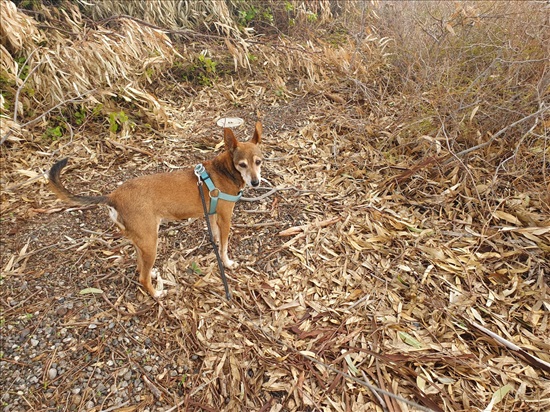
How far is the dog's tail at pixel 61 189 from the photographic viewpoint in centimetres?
239

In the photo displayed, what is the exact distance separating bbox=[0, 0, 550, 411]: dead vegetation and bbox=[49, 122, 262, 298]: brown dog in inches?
18.4

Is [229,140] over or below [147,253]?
over

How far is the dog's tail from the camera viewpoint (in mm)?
2393

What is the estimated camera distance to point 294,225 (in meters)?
3.66

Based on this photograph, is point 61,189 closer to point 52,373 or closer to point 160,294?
point 160,294

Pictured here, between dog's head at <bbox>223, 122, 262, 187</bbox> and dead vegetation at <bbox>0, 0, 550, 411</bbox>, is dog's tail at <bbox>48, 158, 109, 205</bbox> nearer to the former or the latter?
dead vegetation at <bbox>0, 0, 550, 411</bbox>

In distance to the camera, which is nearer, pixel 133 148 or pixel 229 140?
pixel 229 140

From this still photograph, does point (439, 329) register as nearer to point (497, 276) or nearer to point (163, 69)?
point (497, 276)

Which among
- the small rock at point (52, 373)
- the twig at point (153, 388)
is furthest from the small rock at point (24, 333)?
the twig at point (153, 388)

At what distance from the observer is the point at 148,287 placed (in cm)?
288

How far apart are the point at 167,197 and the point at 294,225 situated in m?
1.51

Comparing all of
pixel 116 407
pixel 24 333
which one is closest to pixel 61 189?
pixel 24 333

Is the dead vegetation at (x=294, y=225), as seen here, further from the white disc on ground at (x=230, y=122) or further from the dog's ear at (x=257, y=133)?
the dog's ear at (x=257, y=133)

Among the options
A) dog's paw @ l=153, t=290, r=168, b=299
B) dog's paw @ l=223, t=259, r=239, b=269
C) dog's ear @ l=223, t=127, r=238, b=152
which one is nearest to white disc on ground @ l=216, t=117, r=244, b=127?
dog's ear @ l=223, t=127, r=238, b=152
